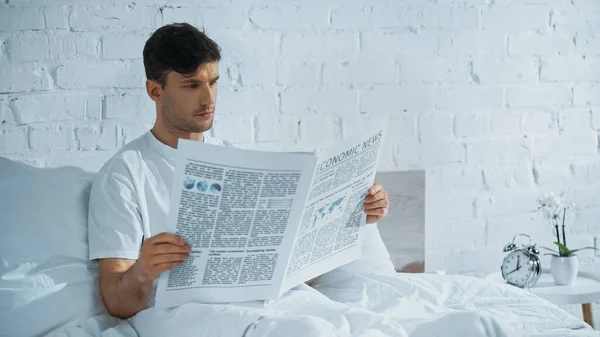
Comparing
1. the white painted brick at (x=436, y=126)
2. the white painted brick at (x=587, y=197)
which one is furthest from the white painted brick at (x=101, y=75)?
the white painted brick at (x=587, y=197)

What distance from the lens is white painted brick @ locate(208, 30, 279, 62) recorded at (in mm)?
2303

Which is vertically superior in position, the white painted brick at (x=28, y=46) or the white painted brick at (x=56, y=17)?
the white painted brick at (x=56, y=17)

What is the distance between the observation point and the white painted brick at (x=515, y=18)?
2627mm

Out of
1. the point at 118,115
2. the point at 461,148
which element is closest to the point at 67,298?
the point at 118,115

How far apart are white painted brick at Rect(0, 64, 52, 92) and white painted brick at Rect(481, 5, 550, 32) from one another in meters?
1.36

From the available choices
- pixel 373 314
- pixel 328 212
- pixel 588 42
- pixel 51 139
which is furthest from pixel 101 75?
pixel 588 42

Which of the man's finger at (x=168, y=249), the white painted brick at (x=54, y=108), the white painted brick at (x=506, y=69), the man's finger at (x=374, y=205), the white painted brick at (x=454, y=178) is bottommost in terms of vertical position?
the white painted brick at (x=454, y=178)

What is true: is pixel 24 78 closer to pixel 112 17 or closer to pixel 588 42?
pixel 112 17

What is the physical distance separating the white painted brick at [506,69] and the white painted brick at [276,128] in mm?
646

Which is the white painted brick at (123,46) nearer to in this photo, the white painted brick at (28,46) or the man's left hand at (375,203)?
the white painted brick at (28,46)

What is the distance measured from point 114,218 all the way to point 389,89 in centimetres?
112

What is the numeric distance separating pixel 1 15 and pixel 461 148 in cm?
142

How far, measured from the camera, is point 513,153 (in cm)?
269

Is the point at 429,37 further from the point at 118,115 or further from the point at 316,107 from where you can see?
the point at 118,115
